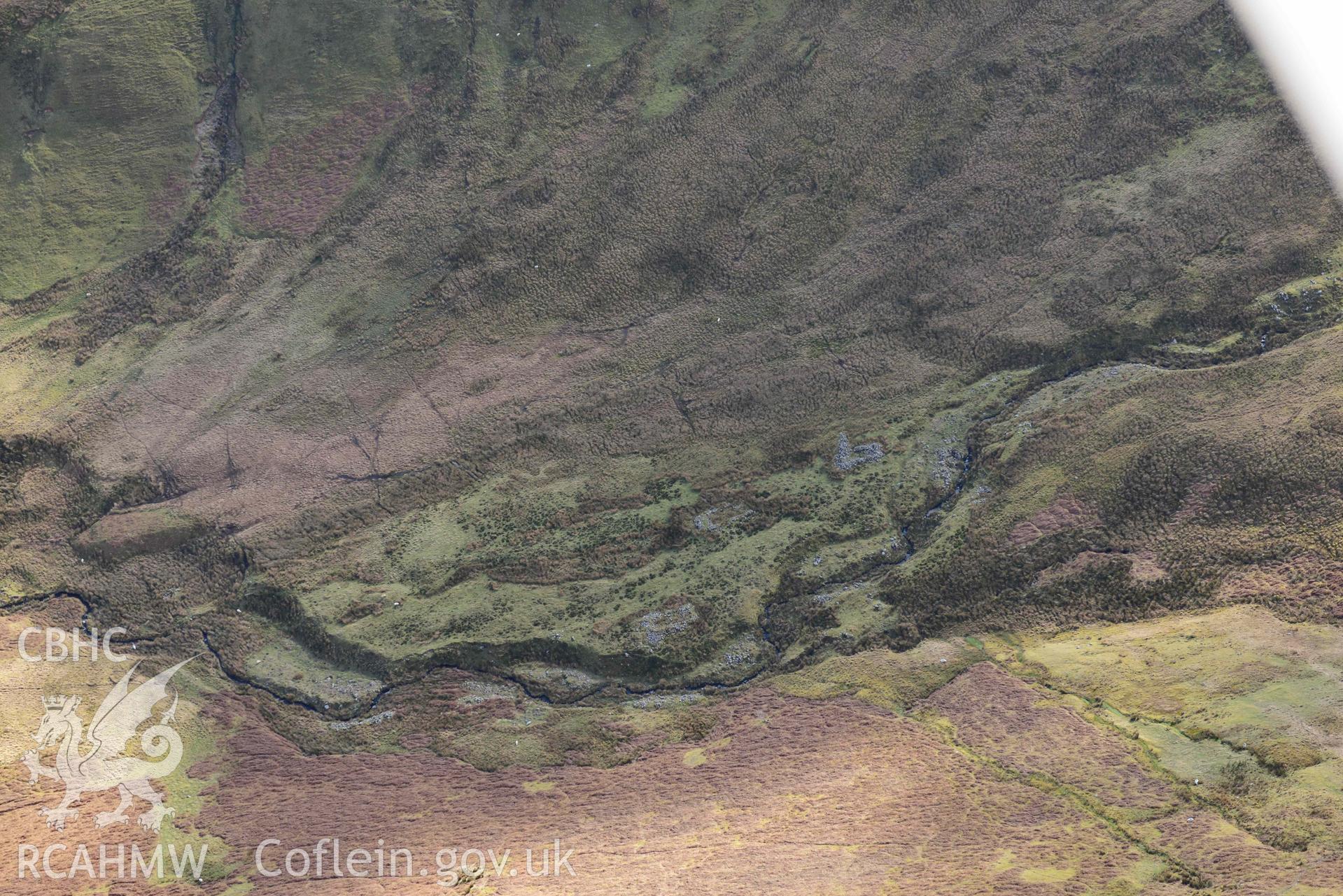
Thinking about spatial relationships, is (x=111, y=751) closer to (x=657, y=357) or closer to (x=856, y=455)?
(x=657, y=357)

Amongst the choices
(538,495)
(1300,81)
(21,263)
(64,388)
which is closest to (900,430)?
(538,495)

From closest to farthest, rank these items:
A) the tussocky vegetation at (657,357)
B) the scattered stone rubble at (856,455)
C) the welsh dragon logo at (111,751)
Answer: the welsh dragon logo at (111,751), the tussocky vegetation at (657,357), the scattered stone rubble at (856,455)

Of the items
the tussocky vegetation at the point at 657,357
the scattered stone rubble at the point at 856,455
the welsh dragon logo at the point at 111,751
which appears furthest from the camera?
the scattered stone rubble at the point at 856,455

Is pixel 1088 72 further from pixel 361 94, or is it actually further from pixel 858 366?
pixel 361 94

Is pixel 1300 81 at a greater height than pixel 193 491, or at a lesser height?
greater

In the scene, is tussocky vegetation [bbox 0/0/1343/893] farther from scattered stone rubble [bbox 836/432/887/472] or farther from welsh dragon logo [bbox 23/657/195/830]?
welsh dragon logo [bbox 23/657/195/830]

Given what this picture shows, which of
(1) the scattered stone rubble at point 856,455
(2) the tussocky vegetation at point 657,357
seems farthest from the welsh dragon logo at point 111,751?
(1) the scattered stone rubble at point 856,455

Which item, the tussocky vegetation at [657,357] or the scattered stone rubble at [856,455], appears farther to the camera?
the scattered stone rubble at [856,455]

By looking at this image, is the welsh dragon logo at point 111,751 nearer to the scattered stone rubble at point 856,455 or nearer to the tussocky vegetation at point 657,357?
the tussocky vegetation at point 657,357
